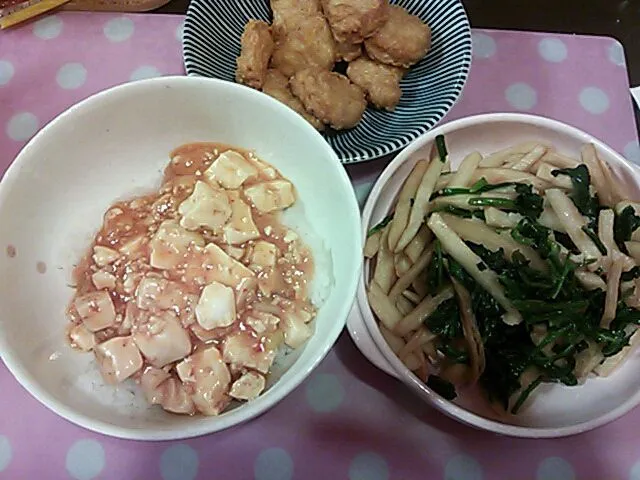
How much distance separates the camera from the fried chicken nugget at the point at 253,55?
1.30 meters

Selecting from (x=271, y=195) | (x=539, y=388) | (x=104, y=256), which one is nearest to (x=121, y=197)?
(x=104, y=256)

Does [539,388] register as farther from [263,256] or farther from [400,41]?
[400,41]

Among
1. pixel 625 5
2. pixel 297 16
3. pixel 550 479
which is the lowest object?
pixel 550 479

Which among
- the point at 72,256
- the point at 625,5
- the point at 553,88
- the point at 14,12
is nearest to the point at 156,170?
the point at 72,256

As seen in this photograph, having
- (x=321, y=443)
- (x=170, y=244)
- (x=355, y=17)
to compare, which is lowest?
(x=321, y=443)

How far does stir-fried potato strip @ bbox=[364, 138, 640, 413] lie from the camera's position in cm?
113

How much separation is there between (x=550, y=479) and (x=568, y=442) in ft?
0.23

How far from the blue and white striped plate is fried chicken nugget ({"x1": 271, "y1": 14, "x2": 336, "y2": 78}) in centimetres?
9

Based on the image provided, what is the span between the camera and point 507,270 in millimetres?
1144

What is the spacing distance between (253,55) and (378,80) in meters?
0.23

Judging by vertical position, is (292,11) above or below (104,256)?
above

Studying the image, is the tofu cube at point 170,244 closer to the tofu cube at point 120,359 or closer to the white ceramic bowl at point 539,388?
the tofu cube at point 120,359

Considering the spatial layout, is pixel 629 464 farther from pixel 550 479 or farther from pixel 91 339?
pixel 91 339

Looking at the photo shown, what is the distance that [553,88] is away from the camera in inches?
58.1
